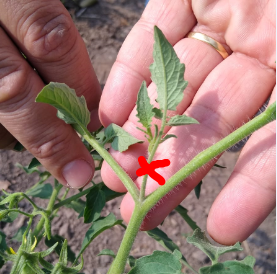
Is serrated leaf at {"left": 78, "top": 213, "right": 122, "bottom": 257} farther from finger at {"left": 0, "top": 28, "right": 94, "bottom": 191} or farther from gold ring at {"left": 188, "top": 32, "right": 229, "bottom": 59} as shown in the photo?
gold ring at {"left": 188, "top": 32, "right": 229, "bottom": 59}

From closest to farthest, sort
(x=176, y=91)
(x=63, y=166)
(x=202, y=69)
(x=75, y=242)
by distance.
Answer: (x=176, y=91) < (x=63, y=166) < (x=202, y=69) < (x=75, y=242)

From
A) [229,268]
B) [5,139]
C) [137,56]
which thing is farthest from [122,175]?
[5,139]

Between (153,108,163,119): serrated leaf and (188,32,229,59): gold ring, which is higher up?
(188,32,229,59): gold ring

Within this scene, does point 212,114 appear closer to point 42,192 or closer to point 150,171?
point 150,171

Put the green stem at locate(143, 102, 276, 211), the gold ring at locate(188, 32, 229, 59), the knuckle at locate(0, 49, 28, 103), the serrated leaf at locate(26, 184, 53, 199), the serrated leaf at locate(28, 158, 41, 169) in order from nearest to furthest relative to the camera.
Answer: the green stem at locate(143, 102, 276, 211)
the knuckle at locate(0, 49, 28, 103)
the serrated leaf at locate(28, 158, 41, 169)
the gold ring at locate(188, 32, 229, 59)
the serrated leaf at locate(26, 184, 53, 199)

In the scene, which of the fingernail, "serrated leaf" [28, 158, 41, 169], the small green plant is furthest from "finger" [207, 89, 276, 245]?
"serrated leaf" [28, 158, 41, 169]

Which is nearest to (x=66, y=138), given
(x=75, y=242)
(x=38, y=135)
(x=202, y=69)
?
(x=38, y=135)

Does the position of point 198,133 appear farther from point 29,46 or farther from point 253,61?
point 29,46

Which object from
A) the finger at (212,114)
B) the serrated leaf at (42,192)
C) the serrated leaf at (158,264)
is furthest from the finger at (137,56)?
the serrated leaf at (158,264)

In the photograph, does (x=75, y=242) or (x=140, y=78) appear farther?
(x=75, y=242)
